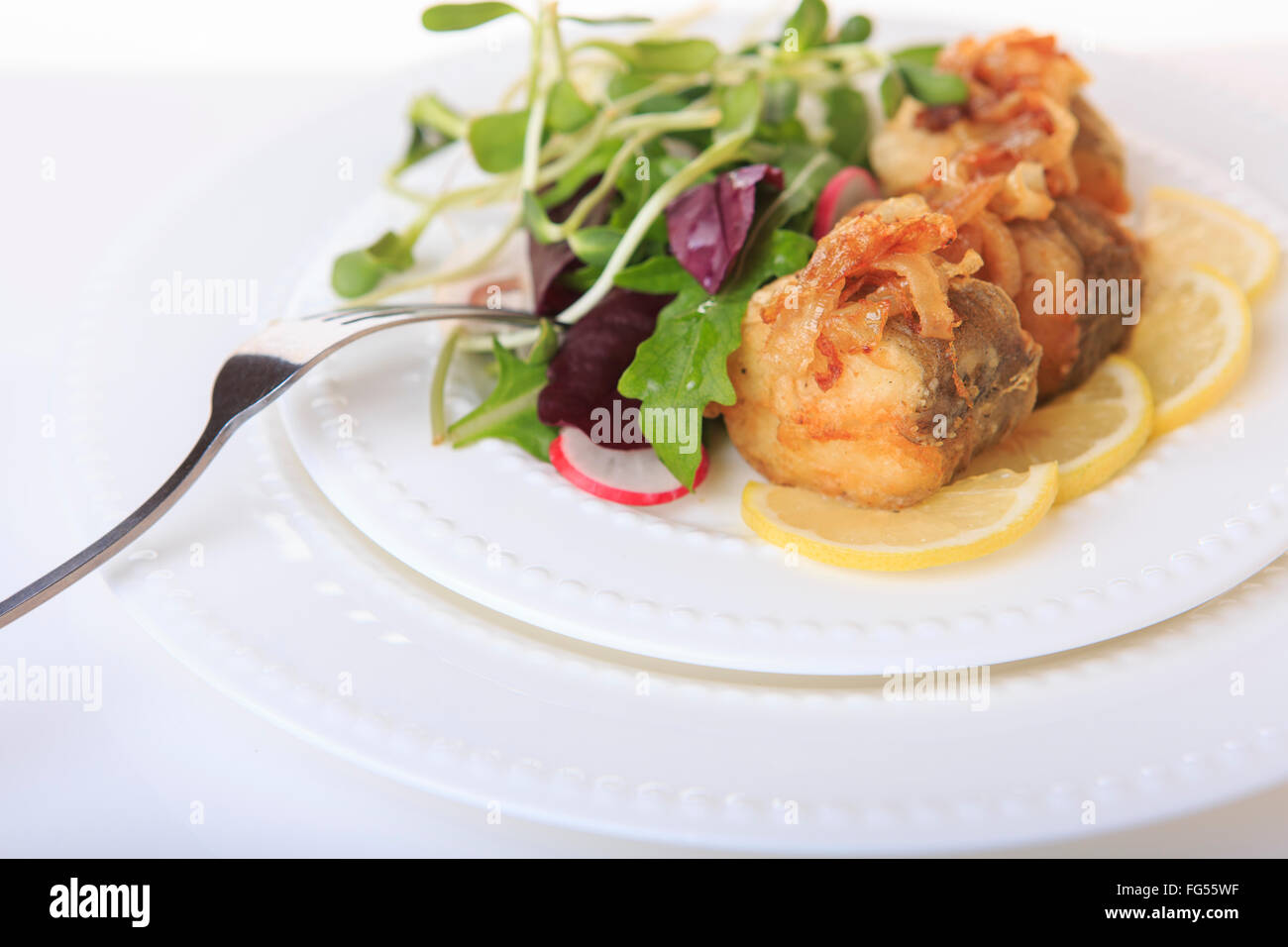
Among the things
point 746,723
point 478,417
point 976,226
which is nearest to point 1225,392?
point 976,226

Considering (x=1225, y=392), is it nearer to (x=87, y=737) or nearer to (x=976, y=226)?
(x=976, y=226)

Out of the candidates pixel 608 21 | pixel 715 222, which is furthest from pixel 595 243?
pixel 608 21

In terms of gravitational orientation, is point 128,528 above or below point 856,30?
below

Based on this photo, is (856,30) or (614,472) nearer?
(614,472)
